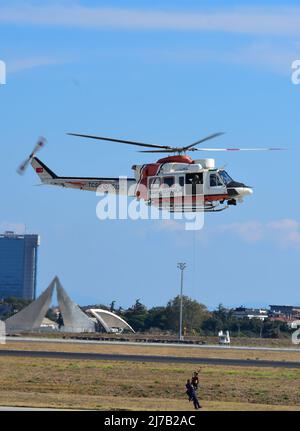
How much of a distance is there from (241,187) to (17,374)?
1710 cm

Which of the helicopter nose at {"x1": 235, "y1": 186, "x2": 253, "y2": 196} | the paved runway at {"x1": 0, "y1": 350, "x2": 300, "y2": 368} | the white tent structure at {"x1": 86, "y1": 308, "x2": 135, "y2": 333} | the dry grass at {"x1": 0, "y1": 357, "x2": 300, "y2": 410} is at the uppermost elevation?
the helicopter nose at {"x1": 235, "y1": 186, "x2": 253, "y2": 196}

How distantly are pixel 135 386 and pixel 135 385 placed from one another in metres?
0.38

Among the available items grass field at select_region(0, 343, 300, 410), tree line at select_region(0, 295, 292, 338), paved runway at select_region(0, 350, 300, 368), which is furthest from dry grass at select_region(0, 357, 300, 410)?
tree line at select_region(0, 295, 292, 338)

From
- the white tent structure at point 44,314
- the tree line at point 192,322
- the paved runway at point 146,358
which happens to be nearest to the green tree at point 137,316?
the tree line at point 192,322

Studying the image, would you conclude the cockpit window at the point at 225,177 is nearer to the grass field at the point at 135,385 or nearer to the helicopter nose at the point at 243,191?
the helicopter nose at the point at 243,191

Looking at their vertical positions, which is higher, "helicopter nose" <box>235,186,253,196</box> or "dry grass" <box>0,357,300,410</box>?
"helicopter nose" <box>235,186,253,196</box>

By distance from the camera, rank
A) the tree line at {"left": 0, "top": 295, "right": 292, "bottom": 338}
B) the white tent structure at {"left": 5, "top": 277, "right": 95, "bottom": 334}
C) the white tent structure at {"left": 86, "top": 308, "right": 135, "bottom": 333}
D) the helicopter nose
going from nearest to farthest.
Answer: the helicopter nose → the white tent structure at {"left": 5, "top": 277, "right": 95, "bottom": 334} → the white tent structure at {"left": 86, "top": 308, "right": 135, "bottom": 333} → the tree line at {"left": 0, "top": 295, "right": 292, "bottom": 338}

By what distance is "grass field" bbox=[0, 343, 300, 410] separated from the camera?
160 feet

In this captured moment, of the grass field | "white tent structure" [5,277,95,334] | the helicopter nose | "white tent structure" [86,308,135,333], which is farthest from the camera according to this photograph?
"white tent structure" [86,308,135,333]

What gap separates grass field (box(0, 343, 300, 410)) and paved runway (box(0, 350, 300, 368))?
3.27 meters

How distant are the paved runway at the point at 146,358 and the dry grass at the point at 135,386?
3668mm

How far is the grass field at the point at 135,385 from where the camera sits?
48.7m

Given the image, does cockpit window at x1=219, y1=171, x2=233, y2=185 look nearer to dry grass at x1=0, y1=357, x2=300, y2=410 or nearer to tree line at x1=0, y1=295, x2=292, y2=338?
dry grass at x1=0, y1=357, x2=300, y2=410
